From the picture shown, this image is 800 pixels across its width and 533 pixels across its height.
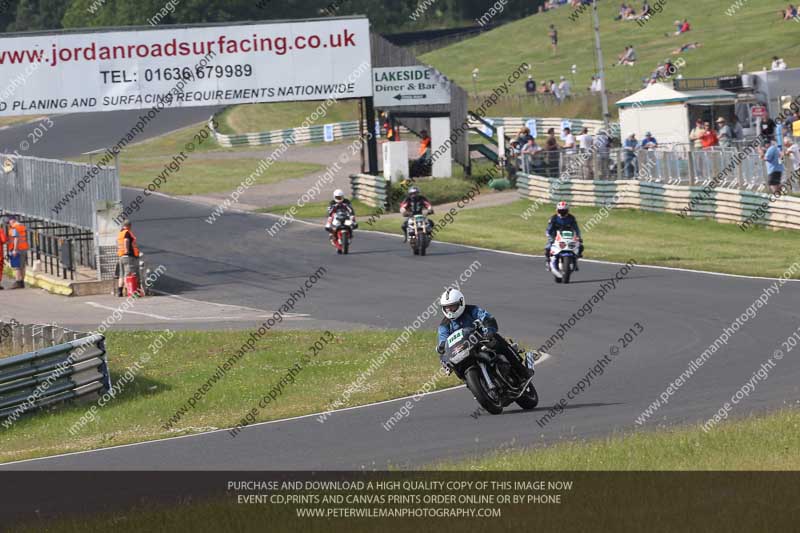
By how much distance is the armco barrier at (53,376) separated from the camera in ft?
58.7

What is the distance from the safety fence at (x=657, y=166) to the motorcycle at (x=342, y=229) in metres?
9.32

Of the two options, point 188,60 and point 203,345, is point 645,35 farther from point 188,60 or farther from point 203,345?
point 203,345

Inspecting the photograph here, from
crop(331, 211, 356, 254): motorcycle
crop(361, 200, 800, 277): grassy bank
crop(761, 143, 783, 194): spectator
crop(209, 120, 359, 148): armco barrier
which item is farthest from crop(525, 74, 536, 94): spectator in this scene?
crop(761, 143, 783, 194): spectator

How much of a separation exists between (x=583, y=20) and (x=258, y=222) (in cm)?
5763

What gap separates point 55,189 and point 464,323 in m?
20.4

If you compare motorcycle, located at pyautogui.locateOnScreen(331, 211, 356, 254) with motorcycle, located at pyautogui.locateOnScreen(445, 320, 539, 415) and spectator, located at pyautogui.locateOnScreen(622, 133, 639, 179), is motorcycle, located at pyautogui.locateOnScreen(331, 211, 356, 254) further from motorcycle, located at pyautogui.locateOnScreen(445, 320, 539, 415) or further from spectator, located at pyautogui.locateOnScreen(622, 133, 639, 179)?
motorcycle, located at pyautogui.locateOnScreen(445, 320, 539, 415)

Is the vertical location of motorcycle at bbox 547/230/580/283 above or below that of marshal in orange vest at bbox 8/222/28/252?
below

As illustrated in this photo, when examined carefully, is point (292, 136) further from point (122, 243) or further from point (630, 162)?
point (122, 243)

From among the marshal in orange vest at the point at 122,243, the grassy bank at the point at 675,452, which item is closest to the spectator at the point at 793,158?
the marshal in orange vest at the point at 122,243

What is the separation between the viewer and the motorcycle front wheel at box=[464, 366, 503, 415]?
536 inches

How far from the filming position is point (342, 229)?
32.0m

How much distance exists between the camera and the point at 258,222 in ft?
132

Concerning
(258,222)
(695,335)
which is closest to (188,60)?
(258,222)

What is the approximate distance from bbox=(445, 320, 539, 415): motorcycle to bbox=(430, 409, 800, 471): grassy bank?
6.23 ft
